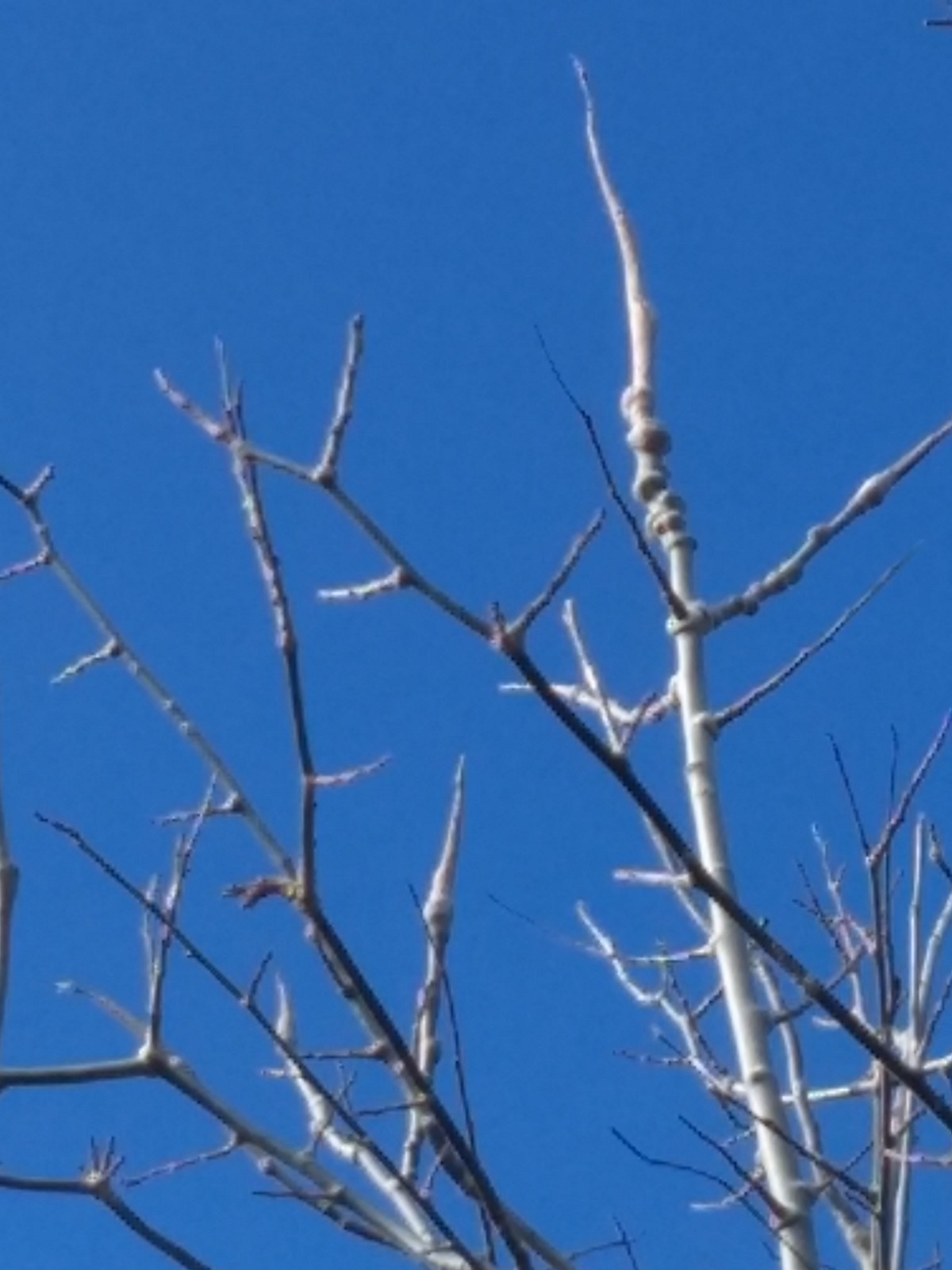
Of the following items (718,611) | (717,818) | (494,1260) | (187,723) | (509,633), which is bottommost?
(494,1260)

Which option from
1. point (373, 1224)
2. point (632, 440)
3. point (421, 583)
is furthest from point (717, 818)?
point (421, 583)

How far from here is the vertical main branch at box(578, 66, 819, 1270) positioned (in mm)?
3416

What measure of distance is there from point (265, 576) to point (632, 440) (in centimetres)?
164

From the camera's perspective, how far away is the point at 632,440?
3.92 meters

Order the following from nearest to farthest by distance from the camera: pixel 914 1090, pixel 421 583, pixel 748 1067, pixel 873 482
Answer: pixel 421 583
pixel 914 1090
pixel 873 482
pixel 748 1067

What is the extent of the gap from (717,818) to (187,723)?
1207mm

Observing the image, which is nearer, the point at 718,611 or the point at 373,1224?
the point at 373,1224

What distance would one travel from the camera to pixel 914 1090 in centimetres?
265

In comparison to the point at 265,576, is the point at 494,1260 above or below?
below

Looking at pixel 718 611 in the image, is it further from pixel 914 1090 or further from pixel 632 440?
pixel 914 1090

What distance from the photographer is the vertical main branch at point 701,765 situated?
3.42 m

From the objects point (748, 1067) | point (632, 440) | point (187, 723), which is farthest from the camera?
point (632, 440)

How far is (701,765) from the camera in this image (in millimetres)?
3785

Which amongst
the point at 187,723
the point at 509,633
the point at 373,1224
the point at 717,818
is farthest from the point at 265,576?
the point at 717,818
